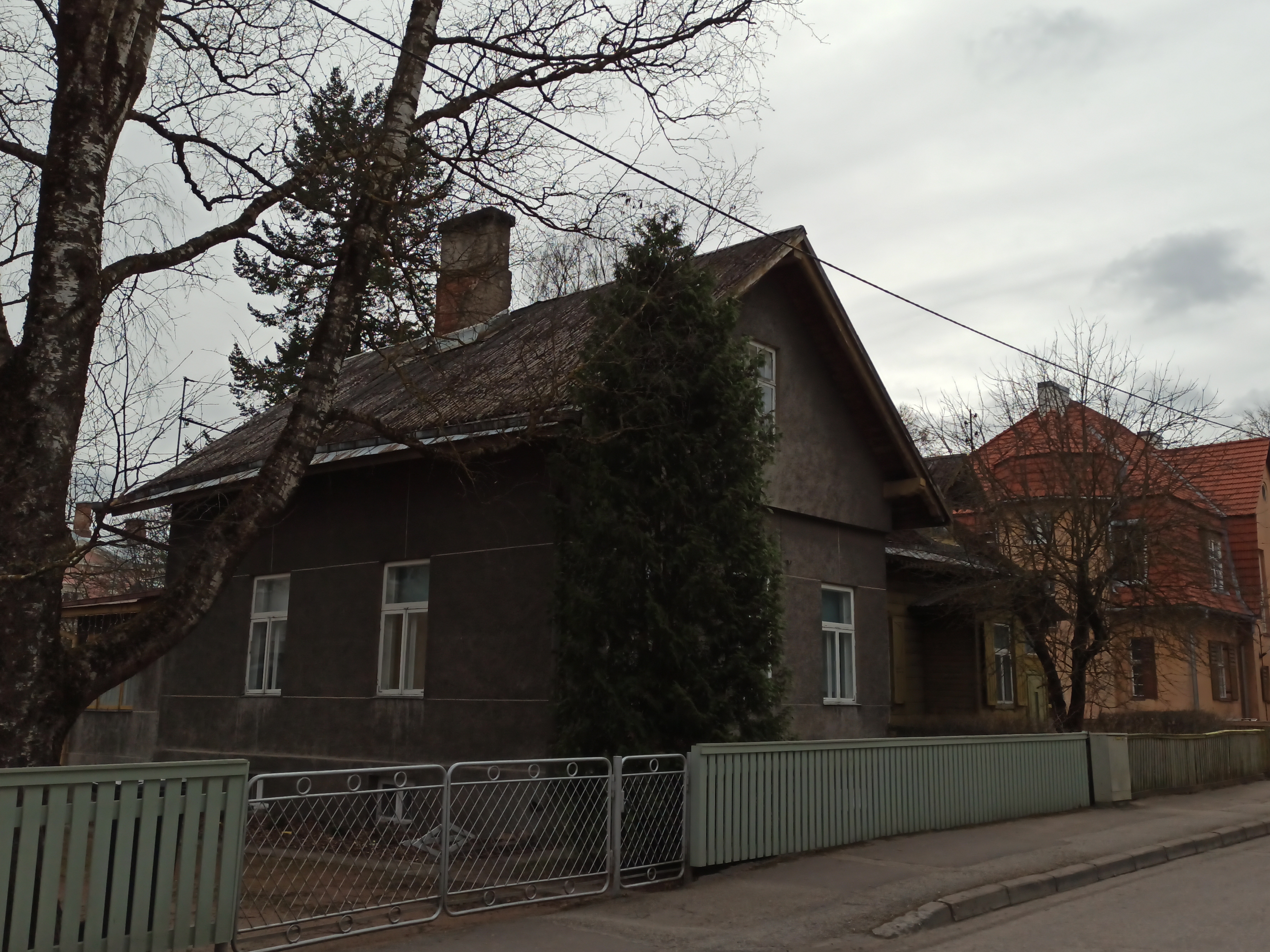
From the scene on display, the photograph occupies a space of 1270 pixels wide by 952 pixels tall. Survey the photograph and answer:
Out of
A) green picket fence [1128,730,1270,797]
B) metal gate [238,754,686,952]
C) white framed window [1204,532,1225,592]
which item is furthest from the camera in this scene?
white framed window [1204,532,1225,592]

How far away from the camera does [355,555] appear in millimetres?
15086

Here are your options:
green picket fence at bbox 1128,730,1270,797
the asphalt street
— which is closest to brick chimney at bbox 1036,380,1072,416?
green picket fence at bbox 1128,730,1270,797

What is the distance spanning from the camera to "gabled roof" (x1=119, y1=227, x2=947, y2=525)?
11250mm

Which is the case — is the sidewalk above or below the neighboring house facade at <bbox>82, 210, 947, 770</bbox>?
below

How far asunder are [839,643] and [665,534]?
628 cm

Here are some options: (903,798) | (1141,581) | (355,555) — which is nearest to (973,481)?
(1141,581)

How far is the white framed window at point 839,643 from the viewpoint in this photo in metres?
15.8

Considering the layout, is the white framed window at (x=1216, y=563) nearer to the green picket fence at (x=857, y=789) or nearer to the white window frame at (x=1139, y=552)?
the white window frame at (x=1139, y=552)

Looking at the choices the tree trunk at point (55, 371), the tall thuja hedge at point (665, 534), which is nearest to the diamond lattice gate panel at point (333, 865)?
the tree trunk at point (55, 371)

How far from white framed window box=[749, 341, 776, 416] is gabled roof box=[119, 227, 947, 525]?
3.35 ft

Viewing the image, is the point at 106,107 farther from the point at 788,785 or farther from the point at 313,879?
the point at 788,785

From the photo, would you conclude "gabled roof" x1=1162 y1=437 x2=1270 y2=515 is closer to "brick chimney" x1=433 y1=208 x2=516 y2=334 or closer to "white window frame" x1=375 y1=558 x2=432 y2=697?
"brick chimney" x1=433 y1=208 x2=516 y2=334

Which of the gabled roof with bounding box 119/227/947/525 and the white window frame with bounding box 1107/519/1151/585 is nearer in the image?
the gabled roof with bounding box 119/227/947/525

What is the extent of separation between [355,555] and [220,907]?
28.7 ft
